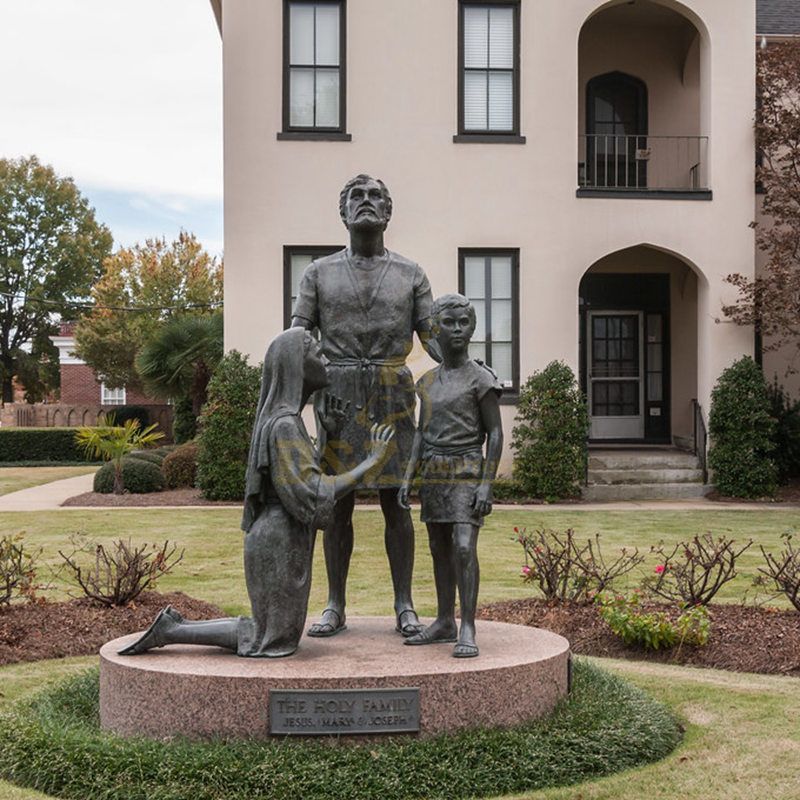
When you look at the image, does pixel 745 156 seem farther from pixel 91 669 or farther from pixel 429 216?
pixel 91 669

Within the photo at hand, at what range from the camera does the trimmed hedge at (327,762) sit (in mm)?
4914

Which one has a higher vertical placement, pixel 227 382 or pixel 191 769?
pixel 227 382

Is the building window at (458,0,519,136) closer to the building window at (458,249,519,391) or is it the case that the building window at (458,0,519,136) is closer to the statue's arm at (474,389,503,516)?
the building window at (458,249,519,391)

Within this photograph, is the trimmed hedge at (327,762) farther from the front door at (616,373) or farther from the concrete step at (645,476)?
the front door at (616,373)

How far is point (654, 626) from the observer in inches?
304

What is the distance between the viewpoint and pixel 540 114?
725 inches

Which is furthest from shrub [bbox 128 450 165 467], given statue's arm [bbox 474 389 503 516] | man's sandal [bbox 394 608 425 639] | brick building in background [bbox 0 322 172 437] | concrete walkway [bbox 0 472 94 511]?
statue's arm [bbox 474 389 503 516]

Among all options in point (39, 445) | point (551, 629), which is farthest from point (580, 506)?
point (39, 445)

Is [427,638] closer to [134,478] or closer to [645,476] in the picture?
[645,476]

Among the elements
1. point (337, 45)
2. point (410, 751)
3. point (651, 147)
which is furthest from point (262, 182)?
point (410, 751)

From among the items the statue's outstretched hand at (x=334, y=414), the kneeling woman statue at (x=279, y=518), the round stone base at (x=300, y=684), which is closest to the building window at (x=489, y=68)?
the statue's outstretched hand at (x=334, y=414)

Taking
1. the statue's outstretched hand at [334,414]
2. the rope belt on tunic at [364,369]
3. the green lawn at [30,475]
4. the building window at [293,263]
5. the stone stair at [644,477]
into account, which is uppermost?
the building window at [293,263]

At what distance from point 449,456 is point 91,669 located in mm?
2761

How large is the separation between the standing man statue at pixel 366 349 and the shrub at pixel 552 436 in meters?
11.3
